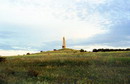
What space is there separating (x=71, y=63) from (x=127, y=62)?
6.01 m

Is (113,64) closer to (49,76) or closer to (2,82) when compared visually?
(49,76)

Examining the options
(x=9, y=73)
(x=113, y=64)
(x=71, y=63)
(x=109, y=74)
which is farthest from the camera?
(x=71, y=63)

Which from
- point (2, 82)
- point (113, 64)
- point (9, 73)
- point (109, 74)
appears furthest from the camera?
point (113, 64)

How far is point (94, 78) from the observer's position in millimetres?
13039

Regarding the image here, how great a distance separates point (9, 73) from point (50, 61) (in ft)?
21.7


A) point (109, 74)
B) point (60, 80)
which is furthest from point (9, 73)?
point (109, 74)

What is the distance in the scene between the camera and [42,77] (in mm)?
13516

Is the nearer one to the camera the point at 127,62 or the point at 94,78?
the point at 94,78

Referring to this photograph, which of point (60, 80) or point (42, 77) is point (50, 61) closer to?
point (42, 77)

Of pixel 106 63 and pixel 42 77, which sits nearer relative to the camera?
pixel 42 77

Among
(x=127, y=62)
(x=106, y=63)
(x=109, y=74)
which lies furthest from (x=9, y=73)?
(x=127, y=62)

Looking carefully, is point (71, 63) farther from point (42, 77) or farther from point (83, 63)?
point (42, 77)

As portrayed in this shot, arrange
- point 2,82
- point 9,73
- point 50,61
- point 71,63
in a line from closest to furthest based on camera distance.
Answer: point 2,82 < point 9,73 < point 71,63 < point 50,61

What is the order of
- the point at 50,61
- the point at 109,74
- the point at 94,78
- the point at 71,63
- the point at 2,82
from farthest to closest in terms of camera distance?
the point at 50,61 → the point at 71,63 → the point at 109,74 → the point at 94,78 → the point at 2,82
